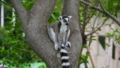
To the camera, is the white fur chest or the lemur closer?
the lemur

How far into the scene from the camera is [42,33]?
539cm

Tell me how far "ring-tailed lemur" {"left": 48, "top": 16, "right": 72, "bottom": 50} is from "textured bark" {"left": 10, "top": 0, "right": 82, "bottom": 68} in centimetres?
23

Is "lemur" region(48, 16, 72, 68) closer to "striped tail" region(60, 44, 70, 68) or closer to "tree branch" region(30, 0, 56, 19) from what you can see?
"striped tail" region(60, 44, 70, 68)

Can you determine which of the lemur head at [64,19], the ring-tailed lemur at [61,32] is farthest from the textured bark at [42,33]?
the ring-tailed lemur at [61,32]

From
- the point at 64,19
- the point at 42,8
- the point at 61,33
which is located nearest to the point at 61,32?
the point at 61,33

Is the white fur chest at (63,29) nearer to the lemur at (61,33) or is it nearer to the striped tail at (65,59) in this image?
the lemur at (61,33)

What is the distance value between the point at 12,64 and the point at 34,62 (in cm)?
156

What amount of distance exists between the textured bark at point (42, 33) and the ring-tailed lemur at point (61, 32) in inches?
9.0

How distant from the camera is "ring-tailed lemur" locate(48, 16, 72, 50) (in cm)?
587

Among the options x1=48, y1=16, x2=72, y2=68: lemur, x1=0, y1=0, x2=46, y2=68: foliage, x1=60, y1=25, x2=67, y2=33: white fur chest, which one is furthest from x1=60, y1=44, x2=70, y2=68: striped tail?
x1=0, y1=0, x2=46, y2=68: foliage

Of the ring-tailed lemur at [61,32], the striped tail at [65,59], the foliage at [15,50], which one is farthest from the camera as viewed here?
the foliage at [15,50]

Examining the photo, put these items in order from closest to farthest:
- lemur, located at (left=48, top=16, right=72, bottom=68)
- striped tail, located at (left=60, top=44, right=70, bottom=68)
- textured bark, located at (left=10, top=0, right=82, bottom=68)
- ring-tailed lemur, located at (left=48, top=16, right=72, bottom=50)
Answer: striped tail, located at (left=60, top=44, right=70, bottom=68)
textured bark, located at (left=10, top=0, right=82, bottom=68)
lemur, located at (left=48, top=16, right=72, bottom=68)
ring-tailed lemur, located at (left=48, top=16, right=72, bottom=50)

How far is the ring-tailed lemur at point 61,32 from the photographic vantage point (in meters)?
5.87

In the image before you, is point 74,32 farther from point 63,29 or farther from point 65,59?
point 65,59
